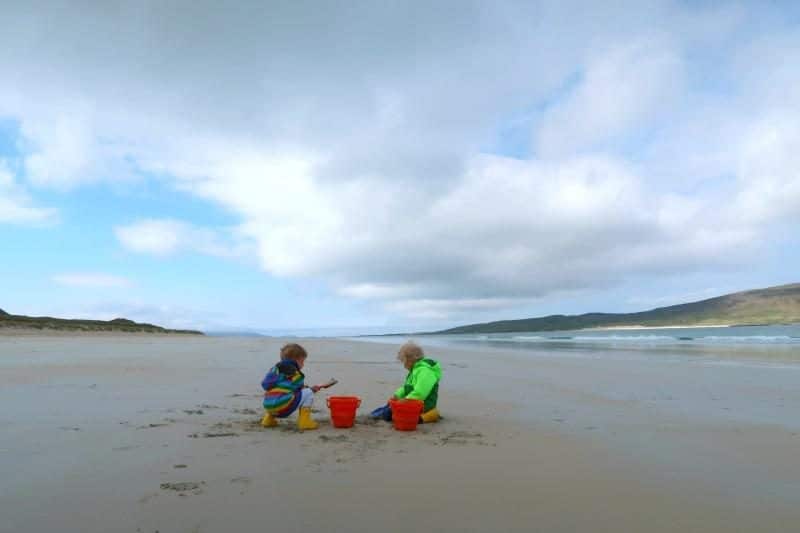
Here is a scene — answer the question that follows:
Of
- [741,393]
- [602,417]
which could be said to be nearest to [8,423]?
[602,417]

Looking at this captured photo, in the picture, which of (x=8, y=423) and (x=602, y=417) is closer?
(x=8, y=423)

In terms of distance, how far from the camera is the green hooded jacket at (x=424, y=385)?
302 inches

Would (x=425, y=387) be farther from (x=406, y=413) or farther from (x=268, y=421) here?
(x=268, y=421)

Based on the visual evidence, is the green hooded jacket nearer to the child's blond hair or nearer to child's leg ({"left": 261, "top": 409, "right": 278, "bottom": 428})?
the child's blond hair

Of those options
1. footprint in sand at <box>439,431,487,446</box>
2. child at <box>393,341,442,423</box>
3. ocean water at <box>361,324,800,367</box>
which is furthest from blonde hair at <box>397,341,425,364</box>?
ocean water at <box>361,324,800,367</box>

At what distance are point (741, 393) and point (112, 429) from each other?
11893mm

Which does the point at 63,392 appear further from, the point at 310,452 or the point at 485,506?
the point at 485,506

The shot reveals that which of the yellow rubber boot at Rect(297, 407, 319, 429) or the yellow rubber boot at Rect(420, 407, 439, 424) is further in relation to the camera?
the yellow rubber boot at Rect(420, 407, 439, 424)

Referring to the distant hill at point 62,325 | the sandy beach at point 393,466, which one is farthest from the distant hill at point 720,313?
the sandy beach at point 393,466

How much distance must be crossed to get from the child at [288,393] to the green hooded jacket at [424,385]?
1430 mm

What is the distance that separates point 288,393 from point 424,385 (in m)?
1.96

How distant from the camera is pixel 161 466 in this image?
4.80 meters

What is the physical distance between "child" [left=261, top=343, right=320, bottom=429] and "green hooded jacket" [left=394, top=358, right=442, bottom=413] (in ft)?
4.69

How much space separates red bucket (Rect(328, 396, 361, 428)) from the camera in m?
6.97
